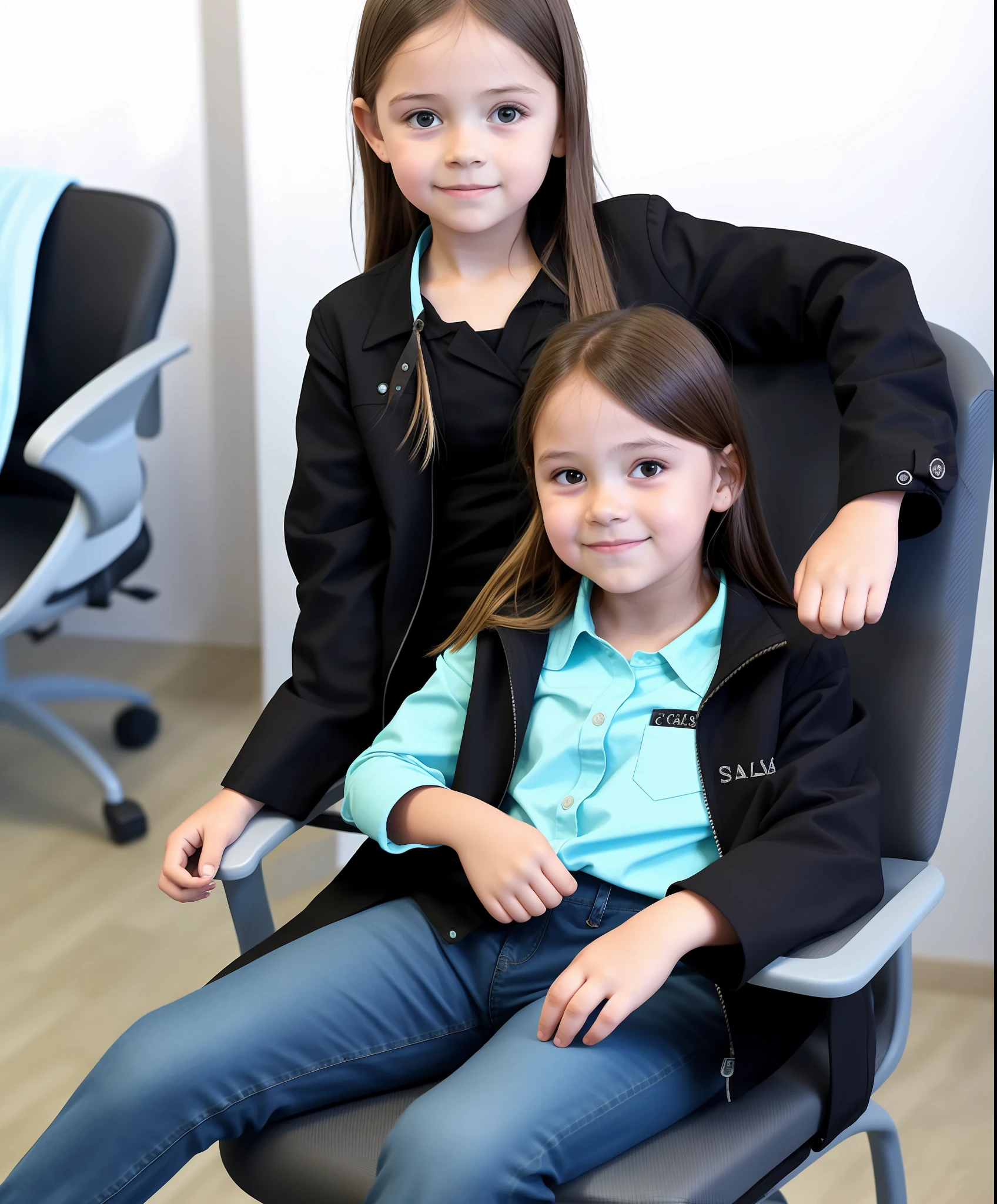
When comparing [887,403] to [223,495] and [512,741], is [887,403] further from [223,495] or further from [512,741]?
[223,495]

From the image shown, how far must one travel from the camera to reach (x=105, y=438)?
200 centimetres

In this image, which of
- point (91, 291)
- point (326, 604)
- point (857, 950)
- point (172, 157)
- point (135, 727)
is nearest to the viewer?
point (857, 950)

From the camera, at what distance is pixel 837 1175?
5.01 feet

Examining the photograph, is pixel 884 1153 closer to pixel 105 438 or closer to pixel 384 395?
pixel 384 395

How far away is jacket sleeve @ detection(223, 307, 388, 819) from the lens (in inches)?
45.0

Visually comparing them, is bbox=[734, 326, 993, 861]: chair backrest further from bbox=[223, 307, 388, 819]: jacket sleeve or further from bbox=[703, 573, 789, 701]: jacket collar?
bbox=[223, 307, 388, 819]: jacket sleeve

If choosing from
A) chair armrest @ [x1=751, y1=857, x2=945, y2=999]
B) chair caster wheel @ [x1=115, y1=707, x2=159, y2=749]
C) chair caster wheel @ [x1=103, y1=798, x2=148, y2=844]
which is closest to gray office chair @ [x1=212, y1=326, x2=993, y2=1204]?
chair armrest @ [x1=751, y1=857, x2=945, y2=999]

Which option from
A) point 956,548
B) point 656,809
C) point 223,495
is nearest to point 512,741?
point 656,809

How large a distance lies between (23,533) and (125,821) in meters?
0.49

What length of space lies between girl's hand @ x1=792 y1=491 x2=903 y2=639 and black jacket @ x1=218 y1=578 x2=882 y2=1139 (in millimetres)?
49

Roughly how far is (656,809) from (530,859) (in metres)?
0.11

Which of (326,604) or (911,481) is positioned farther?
(326,604)

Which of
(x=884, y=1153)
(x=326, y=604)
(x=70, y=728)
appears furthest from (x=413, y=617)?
(x=70, y=728)

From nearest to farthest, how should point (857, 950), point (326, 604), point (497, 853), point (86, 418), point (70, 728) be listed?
point (857, 950)
point (497, 853)
point (326, 604)
point (86, 418)
point (70, 728)
